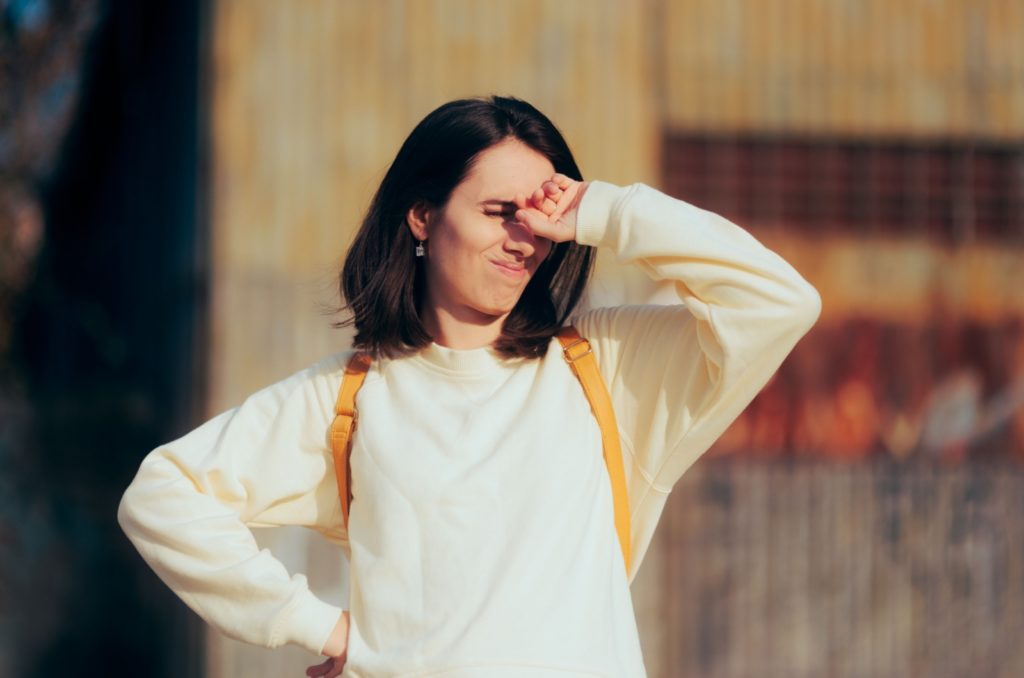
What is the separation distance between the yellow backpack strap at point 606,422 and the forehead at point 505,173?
0.30 m

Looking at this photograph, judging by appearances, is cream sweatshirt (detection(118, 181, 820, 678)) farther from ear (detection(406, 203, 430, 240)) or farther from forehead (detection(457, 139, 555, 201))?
ear (detection(406, 203, 430, 240))

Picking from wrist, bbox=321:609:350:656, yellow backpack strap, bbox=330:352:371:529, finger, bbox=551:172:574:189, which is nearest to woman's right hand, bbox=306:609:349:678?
wrist, bbox=321:609:350:656

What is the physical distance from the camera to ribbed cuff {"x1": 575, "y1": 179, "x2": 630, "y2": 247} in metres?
2.70


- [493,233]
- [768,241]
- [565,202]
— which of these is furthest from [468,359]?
[768,241]

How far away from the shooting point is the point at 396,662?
8.55 ft

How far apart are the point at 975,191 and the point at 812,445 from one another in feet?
4.84

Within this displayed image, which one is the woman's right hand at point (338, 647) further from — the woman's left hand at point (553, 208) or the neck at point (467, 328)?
the woman's left hand at point (553, 208)

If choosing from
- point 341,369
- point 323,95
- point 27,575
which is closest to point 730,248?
point 341,369

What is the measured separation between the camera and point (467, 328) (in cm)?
290

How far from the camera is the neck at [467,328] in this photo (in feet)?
9.50

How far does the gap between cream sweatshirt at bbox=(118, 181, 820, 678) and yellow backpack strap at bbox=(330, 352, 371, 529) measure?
0.03 m

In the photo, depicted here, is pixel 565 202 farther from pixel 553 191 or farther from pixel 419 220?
pixel 419 220

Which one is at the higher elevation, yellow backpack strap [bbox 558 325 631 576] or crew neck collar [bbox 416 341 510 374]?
crew neck collar [bbox 416 341 510 374]

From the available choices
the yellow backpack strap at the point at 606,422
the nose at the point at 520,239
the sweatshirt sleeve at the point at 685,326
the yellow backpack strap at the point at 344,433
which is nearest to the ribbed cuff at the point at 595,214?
the sweatshirt sleeve at the point at 685,326
